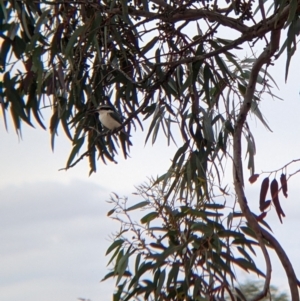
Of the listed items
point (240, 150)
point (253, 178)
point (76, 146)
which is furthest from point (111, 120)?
point (253, 178)

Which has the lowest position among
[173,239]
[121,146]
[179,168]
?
[173,239]

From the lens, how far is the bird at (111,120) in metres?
2.72

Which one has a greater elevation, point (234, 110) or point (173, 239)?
point (234, 110)

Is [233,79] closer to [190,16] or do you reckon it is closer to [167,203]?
[190,16]

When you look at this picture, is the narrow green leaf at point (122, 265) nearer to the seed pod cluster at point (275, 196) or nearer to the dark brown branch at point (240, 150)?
the dark brown branch at point (240, 150)


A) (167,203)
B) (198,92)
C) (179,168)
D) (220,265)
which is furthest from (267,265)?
(198,92)

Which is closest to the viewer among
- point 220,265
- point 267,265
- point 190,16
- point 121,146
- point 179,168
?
point 267,265

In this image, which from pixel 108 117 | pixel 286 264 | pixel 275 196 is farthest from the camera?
pixel 108 117

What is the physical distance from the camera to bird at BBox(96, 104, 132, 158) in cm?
272

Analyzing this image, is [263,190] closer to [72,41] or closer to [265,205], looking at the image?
[265,205]

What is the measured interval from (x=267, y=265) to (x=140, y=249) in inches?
19.5

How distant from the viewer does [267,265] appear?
2062 mm

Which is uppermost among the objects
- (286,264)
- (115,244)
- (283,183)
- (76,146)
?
(76,146)

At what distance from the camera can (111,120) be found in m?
2.81
